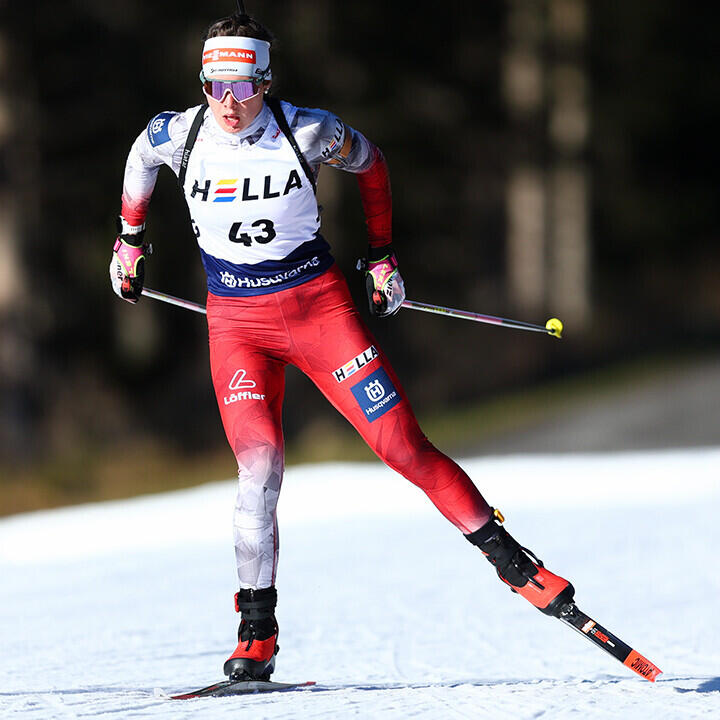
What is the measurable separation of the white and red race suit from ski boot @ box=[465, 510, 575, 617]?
6cm

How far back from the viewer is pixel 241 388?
5164 mm

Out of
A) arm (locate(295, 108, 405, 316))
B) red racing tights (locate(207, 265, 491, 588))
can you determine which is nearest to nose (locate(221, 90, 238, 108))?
arm (locate(295, 108, 405, 316))

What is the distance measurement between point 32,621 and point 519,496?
13.9ft

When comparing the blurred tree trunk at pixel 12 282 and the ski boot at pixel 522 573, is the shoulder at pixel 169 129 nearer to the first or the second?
the ski boot at pixel 522 573

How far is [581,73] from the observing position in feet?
75.6

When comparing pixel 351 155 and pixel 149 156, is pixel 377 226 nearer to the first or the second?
pixel 351 155

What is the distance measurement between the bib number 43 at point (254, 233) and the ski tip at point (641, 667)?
6.70 feet

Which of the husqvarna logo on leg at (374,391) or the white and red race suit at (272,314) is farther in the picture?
the husqvarna logo on leg at (374,391)

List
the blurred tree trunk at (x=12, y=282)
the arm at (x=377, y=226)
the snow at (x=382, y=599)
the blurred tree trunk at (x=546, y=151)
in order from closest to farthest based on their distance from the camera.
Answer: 1. the snow at (x=382, y=599)
2. the arm at (x=377, y=226)
3. the blurred tree trunk at (x=12, y=282)
4. the blurred tree trunk at (x=546, y=151)

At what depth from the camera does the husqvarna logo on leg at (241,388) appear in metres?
5.15

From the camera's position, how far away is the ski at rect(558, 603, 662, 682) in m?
5.22

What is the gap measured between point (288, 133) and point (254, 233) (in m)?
0.38

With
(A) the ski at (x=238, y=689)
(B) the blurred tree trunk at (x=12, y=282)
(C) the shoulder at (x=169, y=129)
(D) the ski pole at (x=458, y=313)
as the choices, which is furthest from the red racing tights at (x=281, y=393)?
(B) the blurred tree trunk at (x=12, y=282)

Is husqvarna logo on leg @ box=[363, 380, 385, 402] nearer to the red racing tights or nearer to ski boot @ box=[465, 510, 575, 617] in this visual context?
the red racing tights
